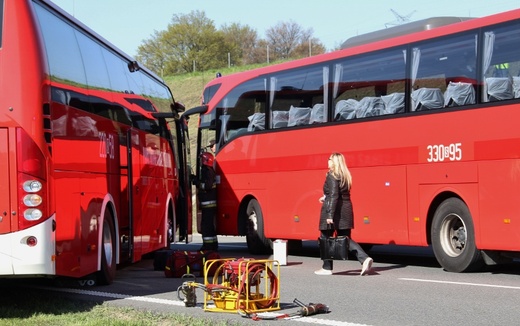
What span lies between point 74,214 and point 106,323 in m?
2.34

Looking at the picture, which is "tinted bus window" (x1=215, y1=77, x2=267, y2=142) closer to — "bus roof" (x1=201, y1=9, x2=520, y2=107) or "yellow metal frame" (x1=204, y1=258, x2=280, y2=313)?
"bus roof" (x1=201, y1=9, x2=520, y2=107)

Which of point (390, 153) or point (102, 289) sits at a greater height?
point (390, 153)

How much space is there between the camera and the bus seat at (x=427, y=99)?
53.8ft

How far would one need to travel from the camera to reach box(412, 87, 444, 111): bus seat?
645 inches

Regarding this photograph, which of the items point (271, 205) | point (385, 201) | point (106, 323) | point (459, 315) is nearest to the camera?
point (106, 323)

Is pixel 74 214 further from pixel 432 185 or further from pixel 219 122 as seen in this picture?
pixel 219 122

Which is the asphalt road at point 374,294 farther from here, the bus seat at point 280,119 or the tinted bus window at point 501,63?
the bus seat at point 280,119

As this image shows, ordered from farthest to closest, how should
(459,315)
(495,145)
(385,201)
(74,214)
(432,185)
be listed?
1. (385,201)
2. (432,185)
3. (495,145)
4. (74,214)
5. (459,315)

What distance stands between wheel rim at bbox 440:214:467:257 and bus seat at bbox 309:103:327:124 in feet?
12.7

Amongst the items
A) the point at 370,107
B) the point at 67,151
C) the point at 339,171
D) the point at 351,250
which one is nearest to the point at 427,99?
the point at 370,107

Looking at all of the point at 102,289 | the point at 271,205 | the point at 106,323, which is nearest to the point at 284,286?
the point at 102,289

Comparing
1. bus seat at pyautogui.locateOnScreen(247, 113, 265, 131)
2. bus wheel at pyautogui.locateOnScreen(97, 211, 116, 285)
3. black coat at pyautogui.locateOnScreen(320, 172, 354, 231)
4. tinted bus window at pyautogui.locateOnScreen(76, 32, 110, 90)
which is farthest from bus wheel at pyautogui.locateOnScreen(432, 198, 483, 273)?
bus seat at pyautogui.locateOnScreen(247, 113, 265, 131)

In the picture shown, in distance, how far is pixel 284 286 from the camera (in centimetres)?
1381

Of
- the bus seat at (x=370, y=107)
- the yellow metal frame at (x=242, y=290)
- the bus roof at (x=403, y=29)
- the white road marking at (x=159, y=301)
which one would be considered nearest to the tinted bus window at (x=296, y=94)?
the bus roof at (x=403, y=29)
